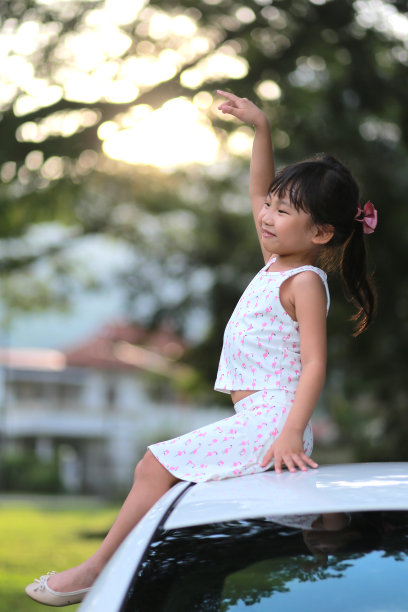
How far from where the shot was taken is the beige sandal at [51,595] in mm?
2416

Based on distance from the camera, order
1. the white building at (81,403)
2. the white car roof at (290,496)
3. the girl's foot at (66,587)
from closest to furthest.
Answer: the white car roof at (290,496)
the girl's foot at (66,587)
the white building at (81,403)

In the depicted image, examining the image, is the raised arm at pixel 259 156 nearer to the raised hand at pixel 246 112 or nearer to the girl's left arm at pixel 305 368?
the raised hand at pixel 246 112

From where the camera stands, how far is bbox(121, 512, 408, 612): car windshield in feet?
5.43

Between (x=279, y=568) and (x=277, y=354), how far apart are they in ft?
3.53

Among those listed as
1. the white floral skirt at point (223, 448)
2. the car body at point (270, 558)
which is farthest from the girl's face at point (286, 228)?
the car body at point (270, 558)

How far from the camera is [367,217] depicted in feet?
9.88

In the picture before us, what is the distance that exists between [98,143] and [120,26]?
2.20 meters

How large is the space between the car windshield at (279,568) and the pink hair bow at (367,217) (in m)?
1.41

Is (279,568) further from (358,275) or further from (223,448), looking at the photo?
(358,275)

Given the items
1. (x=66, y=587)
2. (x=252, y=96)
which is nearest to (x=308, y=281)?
(x=66, y=587)

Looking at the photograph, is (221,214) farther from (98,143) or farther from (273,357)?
(273,357)

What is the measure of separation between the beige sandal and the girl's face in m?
1.19

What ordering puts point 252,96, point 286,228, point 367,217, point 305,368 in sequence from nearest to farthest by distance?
point 305,368 < point 286,228 < point 367,217 < point 252,96

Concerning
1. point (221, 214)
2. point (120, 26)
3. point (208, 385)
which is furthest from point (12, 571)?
point (221, 214)
